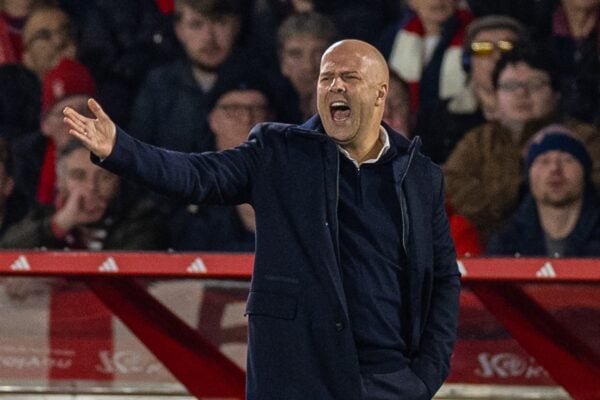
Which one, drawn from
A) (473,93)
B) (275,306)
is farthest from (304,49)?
(275,306)

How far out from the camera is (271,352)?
3193 mm

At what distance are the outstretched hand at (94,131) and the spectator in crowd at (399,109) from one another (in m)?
2.73

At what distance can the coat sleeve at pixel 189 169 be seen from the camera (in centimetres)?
308

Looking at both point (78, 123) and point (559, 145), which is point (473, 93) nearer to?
point (559, 145)

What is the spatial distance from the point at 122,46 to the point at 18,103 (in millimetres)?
515

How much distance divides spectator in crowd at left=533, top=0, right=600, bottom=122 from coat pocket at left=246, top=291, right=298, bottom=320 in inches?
106

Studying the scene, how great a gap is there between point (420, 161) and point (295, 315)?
0.52 m

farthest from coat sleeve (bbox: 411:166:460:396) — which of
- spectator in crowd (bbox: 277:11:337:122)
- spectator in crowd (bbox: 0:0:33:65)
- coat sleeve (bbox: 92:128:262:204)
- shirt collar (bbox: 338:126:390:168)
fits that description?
spectator in crowd (bbox: 0:0:33:65)

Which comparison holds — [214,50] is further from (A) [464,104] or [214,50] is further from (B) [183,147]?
(A) [464,104]

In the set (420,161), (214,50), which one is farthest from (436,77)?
(420,161)

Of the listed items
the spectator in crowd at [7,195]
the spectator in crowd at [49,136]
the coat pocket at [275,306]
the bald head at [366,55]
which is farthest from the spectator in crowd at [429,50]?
the coat pocket at [275,306]

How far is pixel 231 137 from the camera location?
228 inches

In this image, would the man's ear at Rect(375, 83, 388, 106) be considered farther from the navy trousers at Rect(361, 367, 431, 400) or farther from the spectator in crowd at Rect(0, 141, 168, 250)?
the spectator in crowd at Rect(0, 141, 168, 250)

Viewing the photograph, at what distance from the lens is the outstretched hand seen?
3.03 m
